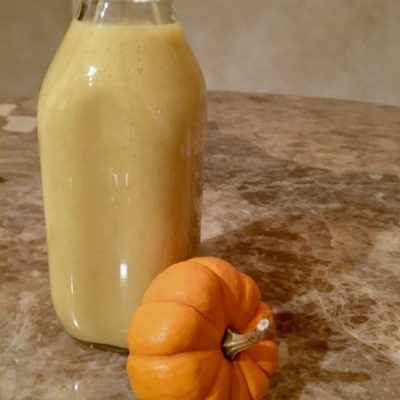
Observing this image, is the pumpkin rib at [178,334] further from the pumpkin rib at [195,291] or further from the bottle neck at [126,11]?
the bottle neck at [126,11]

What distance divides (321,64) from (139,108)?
1970 millimetres

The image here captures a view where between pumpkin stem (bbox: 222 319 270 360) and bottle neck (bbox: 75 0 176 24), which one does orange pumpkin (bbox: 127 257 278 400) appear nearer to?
pumpkin stem (bbox: 222 319 270 360)

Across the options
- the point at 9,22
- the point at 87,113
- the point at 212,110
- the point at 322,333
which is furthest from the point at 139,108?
the point at 9,22

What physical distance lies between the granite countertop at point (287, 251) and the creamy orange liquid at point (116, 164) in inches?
2.4

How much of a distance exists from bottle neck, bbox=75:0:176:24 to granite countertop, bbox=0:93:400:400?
29 cm

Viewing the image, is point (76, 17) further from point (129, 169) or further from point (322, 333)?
point (322, 333)

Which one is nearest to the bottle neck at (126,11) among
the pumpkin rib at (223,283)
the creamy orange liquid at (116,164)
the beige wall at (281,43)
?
the creamy orange liquid at (116,164)

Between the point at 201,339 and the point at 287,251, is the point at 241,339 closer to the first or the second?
the point at 201,339

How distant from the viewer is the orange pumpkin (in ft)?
1.31

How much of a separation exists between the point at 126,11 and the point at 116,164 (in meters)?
0.12

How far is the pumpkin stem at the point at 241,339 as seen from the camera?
41 centimetres

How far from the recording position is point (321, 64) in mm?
2277

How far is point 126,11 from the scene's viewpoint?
454mm

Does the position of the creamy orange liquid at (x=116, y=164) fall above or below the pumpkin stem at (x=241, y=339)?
above
